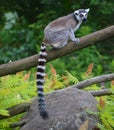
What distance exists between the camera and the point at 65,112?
199 inches

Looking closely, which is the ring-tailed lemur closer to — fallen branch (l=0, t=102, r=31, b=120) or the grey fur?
the grey fur

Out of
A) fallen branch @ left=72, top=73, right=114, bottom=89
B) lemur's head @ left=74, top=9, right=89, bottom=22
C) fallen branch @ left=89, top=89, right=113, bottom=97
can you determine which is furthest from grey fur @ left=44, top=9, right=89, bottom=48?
fallen branch @ left=89, top=89, right=113, bottom=97

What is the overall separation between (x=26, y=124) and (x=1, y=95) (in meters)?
0.51

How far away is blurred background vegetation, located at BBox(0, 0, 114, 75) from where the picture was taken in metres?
10.1

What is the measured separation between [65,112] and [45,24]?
6.23 metres

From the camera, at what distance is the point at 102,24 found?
36.3 feet

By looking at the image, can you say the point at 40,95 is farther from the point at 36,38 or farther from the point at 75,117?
the point at 36,38

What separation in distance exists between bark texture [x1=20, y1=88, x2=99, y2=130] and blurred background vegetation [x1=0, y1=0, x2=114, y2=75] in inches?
167

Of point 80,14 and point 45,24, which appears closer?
point 80,14

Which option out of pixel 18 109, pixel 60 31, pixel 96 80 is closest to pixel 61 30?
pixel 60 31

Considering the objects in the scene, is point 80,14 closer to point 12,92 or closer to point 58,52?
point 12,92

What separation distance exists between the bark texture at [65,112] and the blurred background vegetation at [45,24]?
4.24 m

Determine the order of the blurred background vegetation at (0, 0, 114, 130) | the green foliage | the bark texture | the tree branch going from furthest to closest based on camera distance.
A: 1. the blurred background vegetation at (0, 0, 114, 130)
2. the green foliage
3. the bark texture
4. the tree branch

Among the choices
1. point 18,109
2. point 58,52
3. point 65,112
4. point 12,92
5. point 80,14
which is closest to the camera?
point 58,52
